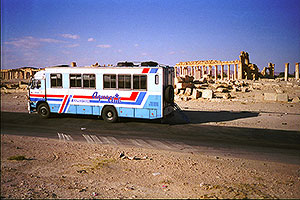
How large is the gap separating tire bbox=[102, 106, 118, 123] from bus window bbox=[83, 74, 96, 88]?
1.73m

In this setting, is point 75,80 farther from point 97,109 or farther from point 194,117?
point 194,117

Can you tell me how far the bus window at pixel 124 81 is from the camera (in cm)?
1406

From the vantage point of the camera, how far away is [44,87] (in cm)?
1599

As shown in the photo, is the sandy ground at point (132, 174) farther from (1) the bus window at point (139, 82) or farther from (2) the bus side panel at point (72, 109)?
(2) the bus side panel at point (72, 109)

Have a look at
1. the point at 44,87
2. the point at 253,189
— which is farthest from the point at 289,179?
the point at 44,87

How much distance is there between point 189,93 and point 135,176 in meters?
22.5

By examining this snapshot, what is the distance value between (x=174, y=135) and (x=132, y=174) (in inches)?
204

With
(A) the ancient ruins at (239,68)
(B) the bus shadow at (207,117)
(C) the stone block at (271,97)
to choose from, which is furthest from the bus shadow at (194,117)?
(A) the ancient ruins at (239,68)

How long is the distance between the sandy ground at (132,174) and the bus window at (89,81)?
5605 millimetres

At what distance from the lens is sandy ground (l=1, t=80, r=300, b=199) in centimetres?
582

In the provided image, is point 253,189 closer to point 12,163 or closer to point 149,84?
point 12,163

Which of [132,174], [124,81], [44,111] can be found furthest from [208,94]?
[132,174]

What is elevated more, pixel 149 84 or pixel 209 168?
pixel 149 84

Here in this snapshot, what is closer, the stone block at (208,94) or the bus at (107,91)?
the bus at (107,91)
